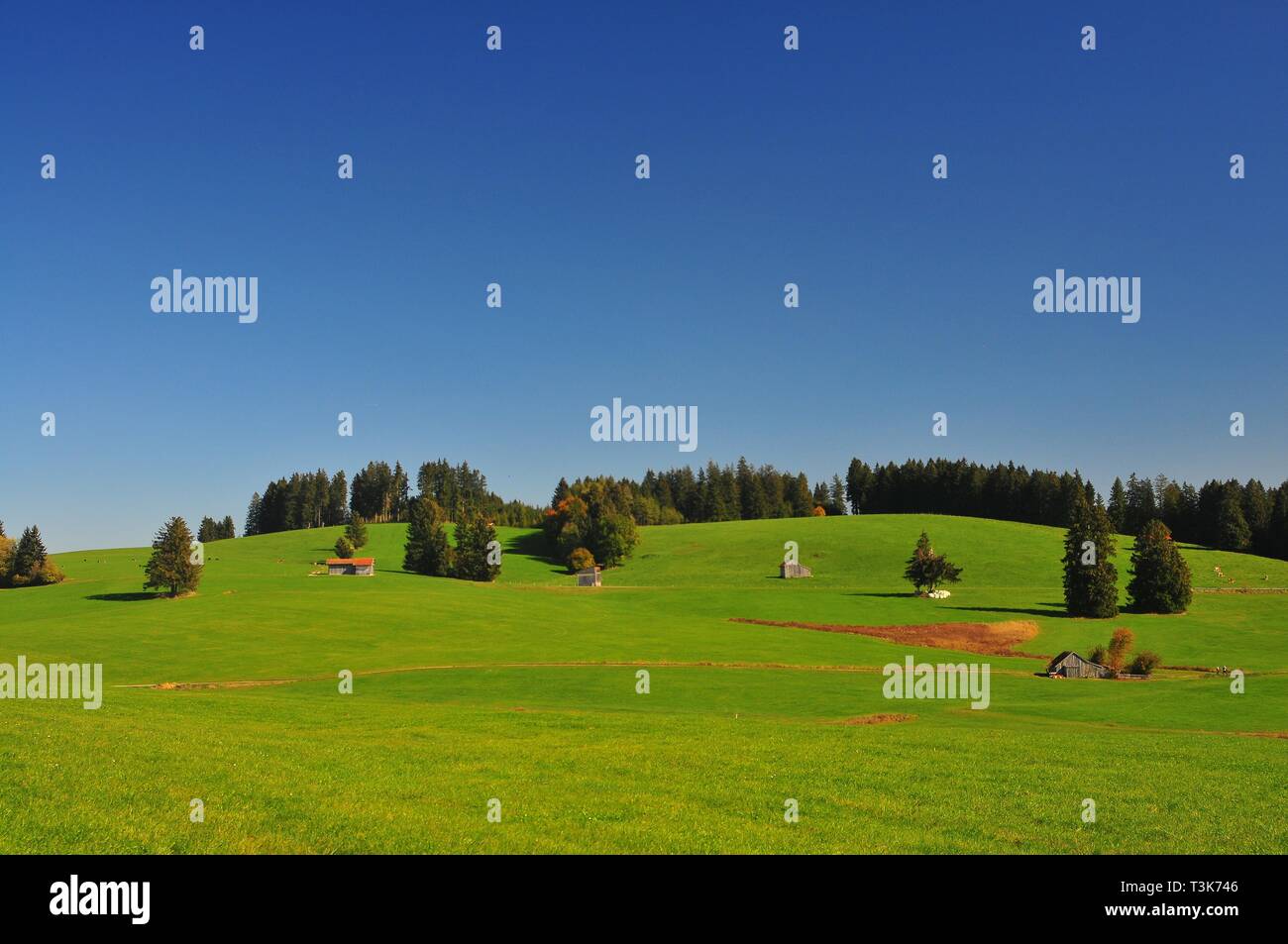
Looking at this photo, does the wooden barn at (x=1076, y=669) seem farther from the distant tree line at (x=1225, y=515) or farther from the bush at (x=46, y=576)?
the bush at (x=46, y=576)

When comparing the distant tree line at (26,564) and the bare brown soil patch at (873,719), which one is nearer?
the bare brown soil patch at (873,719)

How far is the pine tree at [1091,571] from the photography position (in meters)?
99.9

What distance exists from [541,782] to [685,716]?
20.5 metres

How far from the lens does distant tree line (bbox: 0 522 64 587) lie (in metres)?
127

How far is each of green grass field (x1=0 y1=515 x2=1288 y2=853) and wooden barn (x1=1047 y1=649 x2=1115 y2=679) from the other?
342 cm

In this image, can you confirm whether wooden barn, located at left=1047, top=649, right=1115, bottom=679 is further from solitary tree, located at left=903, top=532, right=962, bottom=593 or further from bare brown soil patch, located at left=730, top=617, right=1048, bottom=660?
solitary tree, located at left=903, top=532, right=962, bottom=593

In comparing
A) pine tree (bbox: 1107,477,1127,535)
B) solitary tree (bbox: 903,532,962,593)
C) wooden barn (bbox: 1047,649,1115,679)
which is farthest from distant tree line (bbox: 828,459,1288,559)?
wooden barn (bbox: 1047,649,1115,679)

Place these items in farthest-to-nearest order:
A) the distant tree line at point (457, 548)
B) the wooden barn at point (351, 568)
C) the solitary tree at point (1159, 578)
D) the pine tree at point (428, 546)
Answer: the pine tree at point (428, 546) < the distant tree line at point (457, 548) < the wooden barn at point (351, 568) < the solitary tree at point (1159, 578)

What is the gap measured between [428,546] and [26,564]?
5848 cm

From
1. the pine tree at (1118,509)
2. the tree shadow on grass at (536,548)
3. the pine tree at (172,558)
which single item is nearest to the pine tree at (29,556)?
the pine tree at (172,558)

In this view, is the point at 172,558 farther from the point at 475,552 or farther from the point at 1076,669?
the point at 1076,669

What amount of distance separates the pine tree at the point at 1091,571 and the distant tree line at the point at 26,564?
457 feet

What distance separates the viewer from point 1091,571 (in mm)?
100312
